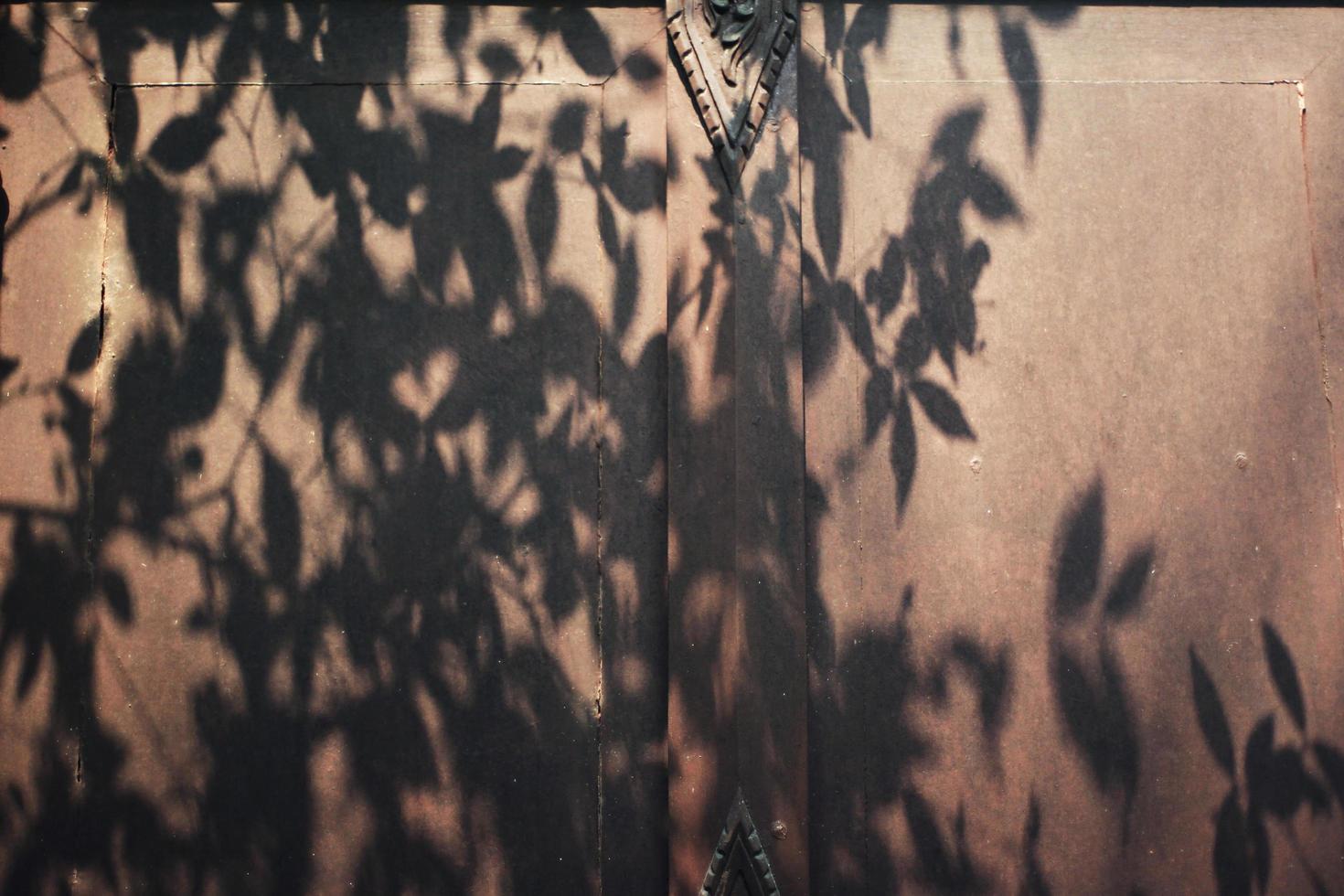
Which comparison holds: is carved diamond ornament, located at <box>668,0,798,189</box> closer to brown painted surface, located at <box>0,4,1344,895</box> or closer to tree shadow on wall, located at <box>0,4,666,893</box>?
brown painted surface, located at <box>0,4,1344,895</box>

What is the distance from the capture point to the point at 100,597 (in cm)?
279

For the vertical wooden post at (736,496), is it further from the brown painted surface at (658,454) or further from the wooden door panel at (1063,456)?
the wooden door panel at (1063,456)

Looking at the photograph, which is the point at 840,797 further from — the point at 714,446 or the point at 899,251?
the point at 899,251

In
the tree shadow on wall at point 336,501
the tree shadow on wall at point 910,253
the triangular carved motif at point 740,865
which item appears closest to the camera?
the triangular carved motif at point 740,865

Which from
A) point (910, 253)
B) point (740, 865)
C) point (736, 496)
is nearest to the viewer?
point (740, 865)

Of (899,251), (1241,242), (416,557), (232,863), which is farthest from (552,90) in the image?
(232,863)

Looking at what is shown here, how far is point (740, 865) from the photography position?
8.57 ft

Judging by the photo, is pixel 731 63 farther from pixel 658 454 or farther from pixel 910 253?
pixel 658 454

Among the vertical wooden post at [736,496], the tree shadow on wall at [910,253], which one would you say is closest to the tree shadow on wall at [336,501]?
the vertical wooden post at [736,496]

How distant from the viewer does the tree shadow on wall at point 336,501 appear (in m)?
2.76

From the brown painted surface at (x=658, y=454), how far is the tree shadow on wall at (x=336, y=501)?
14mm

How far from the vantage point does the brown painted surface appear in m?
2.76

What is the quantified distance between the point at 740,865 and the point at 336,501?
5.39 feet

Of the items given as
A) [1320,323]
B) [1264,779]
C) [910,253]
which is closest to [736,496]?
[910,253]
